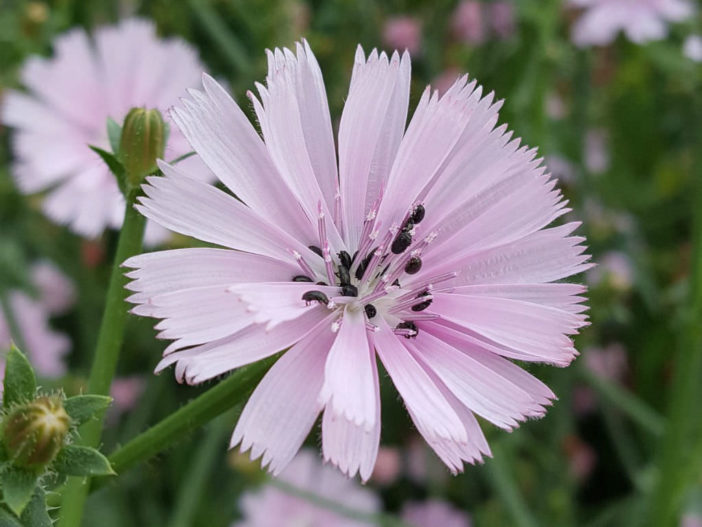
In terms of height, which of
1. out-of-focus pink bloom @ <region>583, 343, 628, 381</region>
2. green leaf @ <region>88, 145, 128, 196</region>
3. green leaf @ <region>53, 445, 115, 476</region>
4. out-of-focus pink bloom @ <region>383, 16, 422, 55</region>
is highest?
out-of-focus pink bloom @ <region>383, 16, 422, 55</region>

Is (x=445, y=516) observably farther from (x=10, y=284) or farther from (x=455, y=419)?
(x=455, y=419)

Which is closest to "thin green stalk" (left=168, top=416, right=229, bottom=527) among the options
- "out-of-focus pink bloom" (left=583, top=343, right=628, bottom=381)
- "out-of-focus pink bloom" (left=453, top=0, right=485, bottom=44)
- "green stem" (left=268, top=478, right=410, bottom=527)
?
"green stem" (left=268, top=478, right=410, bottom=527)

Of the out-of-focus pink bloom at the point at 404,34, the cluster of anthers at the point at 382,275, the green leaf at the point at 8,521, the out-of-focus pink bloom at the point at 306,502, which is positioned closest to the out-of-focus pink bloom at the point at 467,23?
the out-of-focus pink bloom at the point at 404,34

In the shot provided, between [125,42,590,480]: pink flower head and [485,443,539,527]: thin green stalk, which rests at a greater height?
[125,42,590,480]: pink flower head

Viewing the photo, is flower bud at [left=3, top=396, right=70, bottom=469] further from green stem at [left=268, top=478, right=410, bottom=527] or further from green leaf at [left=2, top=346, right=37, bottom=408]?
green stem at [left=268, top=478, right=410, bottom=527]

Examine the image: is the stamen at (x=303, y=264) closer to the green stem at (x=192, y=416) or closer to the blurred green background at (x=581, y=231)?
the green stem at (x=192, y=416)

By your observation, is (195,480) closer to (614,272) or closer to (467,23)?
(614,272)
